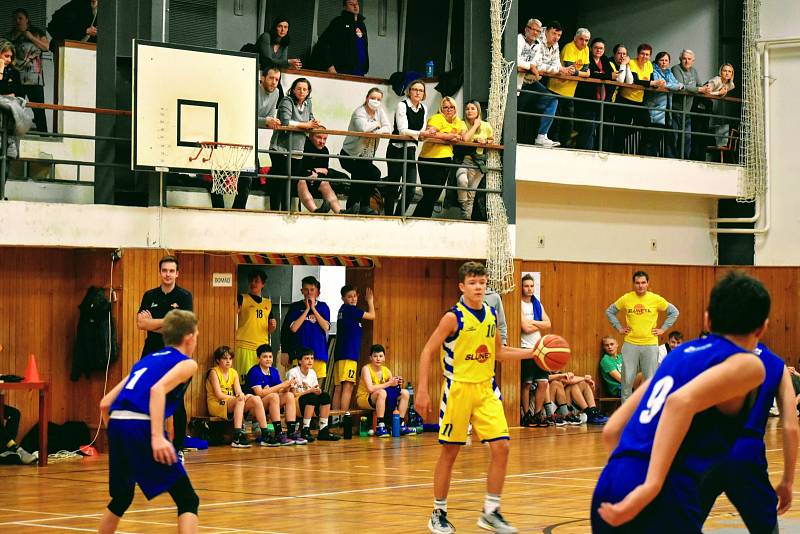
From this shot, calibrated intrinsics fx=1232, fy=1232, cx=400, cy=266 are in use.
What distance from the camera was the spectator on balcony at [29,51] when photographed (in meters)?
15.4

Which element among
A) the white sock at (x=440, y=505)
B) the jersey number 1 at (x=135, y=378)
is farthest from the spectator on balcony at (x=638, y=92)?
the jersey number 1 at (x=135, y=378)

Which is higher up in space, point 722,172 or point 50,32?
point 50,32

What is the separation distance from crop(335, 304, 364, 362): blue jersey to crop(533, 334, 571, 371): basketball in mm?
6727

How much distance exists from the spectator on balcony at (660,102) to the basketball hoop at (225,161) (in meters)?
7.90

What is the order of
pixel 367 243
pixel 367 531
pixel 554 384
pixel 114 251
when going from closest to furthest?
pixel 367 531, pixel 114 251, pixel 367 243, pixel 554 384

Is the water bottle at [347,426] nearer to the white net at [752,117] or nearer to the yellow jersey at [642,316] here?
the yellow jersey at [642,316]

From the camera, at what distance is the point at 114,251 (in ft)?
47.1

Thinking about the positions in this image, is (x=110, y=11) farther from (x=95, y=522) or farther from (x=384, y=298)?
(x=95, y=522)

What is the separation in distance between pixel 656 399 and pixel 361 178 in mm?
12605

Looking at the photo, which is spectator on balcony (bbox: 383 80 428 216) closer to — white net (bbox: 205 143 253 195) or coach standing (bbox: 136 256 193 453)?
white net (bbox: 205 143 253 195)

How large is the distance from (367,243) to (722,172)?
7405 mm

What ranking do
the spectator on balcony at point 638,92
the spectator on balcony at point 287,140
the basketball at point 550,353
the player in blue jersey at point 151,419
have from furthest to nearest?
the spectator on balcony at point 638,92 → the spectator on balcony at point 287,140 → the basketball at point 550,353 → the player in blue jersey at point 151,419

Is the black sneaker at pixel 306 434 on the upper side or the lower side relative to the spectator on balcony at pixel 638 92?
lower

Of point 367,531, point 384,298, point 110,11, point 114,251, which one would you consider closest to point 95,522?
point 367,531
